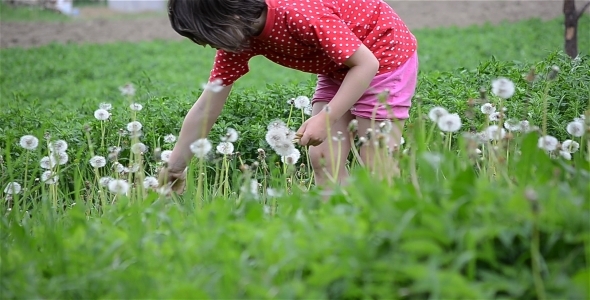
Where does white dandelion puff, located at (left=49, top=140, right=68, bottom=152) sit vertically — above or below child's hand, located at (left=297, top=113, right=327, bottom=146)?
below

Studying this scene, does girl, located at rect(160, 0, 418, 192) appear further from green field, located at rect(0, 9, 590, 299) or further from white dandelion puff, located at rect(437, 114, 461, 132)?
green field, located at rect(0, 9, 590, 299)

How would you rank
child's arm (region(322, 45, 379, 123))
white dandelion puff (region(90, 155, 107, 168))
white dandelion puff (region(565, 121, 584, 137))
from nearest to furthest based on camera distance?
white dandelion puff (region(565, 121, 584, 137)) < child's arm (region(322, 45, 379, 123)) < white dandelion puff (region(90, 155, 107, 168))

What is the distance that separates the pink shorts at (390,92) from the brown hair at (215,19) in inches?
24.3

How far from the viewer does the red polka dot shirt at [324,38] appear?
286 centimetres

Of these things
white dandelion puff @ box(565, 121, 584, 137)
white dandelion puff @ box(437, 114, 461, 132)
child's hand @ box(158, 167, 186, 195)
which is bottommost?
child's hand @ box(158, 167, 186, 195)

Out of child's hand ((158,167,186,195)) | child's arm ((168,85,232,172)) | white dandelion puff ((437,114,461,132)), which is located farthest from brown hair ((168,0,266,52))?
white dandelion puff ((437,114,461,132))

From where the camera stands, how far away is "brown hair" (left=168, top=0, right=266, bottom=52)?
2.86 meters

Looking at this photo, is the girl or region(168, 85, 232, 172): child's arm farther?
region(168, 85, 232, 172): child's arm

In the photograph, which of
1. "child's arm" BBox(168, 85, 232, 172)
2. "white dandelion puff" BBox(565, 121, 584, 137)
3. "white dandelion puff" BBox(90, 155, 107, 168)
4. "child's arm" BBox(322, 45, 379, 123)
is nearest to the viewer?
"white dandelion puff" BBox(565, 121, 584, 137)

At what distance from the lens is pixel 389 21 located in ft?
10.9

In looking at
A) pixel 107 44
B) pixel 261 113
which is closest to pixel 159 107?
pixel 261 113

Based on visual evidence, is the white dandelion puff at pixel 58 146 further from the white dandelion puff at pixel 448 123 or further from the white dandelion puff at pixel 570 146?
the white dandelion puff at pixel 570 146

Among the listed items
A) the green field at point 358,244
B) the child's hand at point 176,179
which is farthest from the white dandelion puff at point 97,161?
the green field at point 358,244

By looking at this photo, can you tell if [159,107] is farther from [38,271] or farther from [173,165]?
[38,271]
